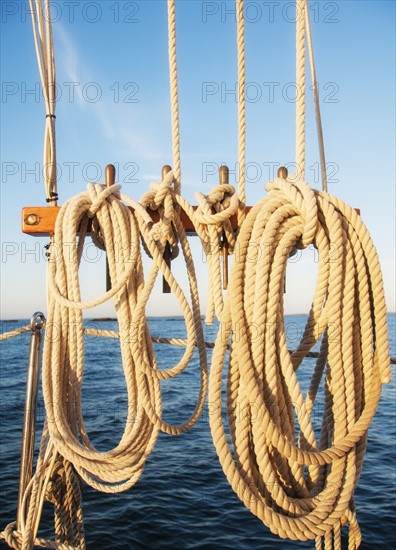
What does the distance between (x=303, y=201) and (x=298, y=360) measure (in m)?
0.53

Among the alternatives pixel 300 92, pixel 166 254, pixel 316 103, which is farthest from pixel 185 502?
pixel 300 92

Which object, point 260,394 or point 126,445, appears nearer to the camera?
point 260,394

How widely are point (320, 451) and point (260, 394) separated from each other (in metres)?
0.30

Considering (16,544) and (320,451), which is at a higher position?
(320,451)

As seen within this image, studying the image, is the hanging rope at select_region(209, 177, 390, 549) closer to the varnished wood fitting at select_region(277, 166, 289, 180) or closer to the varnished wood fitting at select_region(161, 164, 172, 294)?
the varnished wood fitting at select_region(277, 166, 289, 180)

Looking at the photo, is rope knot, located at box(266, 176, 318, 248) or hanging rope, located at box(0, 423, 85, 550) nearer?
rope knot, located at box(266, 176, 318, 248)

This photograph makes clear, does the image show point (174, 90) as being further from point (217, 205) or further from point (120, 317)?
point (120, 317)

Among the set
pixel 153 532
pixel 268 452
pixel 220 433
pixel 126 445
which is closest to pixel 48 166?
pixel 126 445

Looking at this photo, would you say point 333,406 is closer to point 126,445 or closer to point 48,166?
point 126,445

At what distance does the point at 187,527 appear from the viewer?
16.6 ft

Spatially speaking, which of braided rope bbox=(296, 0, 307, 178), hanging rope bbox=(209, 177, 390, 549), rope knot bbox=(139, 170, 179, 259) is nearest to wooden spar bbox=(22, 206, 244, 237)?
rope knot bbox=(139, 170, 179, 259)

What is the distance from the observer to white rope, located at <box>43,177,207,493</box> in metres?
1.76

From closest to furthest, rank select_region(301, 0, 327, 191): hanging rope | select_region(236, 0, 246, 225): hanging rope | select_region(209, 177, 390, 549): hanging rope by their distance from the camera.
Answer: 1. select_region(209, 177, 390, 549): hanging rope
2. select_region(236, 0, 246, 225): hanging rope
3. select_region(301, 0, 327, 191): hanging rope

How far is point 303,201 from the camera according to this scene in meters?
1.49
